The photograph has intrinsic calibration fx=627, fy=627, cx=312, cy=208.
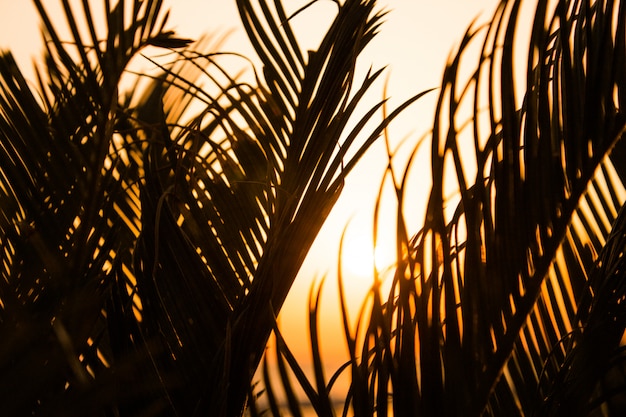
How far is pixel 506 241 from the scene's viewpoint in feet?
2.23

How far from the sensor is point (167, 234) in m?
0.97

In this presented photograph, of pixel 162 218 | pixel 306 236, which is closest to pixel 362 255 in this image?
pixel 306 236

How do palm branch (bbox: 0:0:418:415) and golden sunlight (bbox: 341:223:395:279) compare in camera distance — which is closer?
golden sunlight (bbox: 341:223:395:279)

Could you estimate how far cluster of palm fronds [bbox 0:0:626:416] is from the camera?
68 centimetres

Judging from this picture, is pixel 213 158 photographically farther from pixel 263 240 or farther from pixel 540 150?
pixel 540 150

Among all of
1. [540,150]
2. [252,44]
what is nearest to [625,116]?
[540,150]

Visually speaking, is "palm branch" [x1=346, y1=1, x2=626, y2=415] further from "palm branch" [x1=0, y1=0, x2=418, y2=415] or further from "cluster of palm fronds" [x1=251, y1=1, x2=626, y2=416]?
"palm branch" [x1=0, y1=0, x2=418, y2=415]

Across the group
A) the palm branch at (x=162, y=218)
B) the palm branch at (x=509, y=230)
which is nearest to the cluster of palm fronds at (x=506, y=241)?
the palm branch at (x=509, y=230)

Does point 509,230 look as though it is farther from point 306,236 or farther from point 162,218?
point 162,218

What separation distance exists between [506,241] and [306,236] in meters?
0.33

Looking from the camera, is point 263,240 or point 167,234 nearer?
point 167,234

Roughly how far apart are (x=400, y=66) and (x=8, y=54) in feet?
2.22

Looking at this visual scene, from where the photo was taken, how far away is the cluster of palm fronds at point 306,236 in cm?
68

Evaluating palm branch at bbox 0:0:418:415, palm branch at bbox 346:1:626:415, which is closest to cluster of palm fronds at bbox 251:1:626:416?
palm branch at bbox 346:1:626:415
